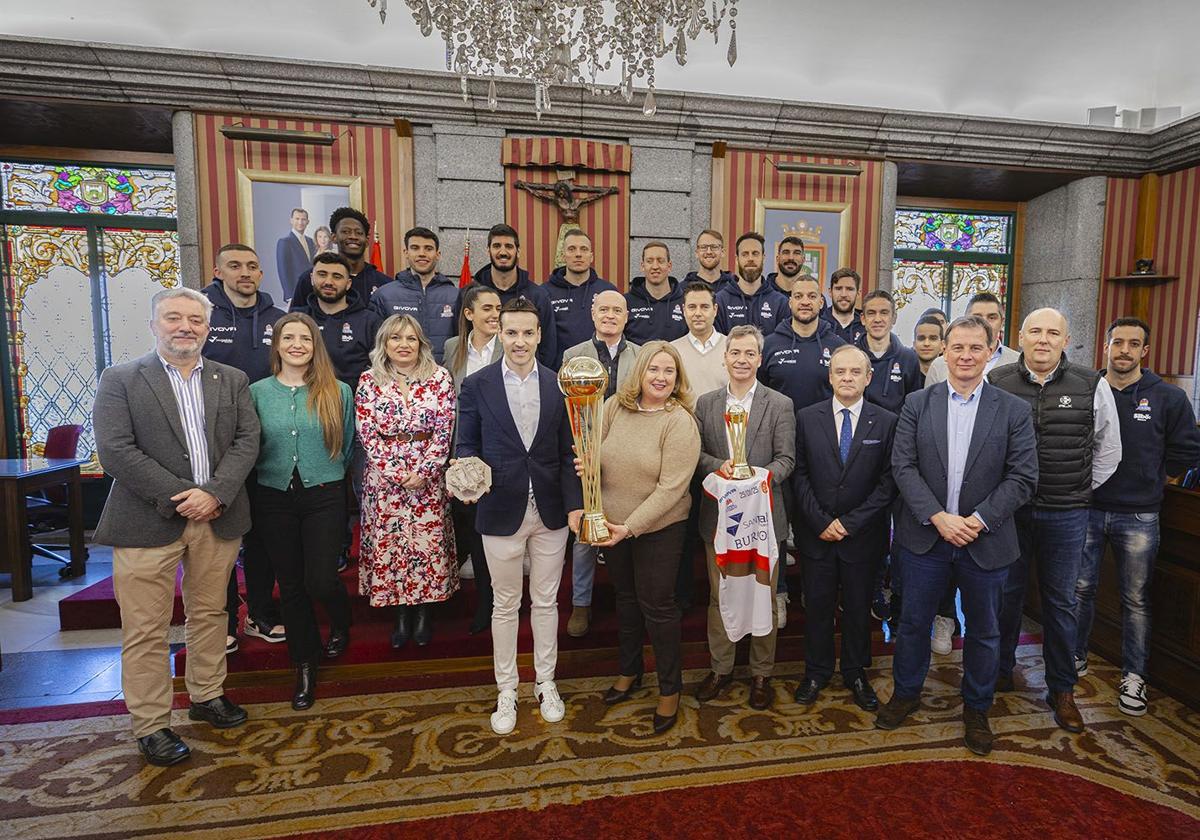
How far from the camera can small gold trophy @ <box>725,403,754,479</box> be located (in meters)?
2.47

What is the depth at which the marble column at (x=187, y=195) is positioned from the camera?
4.88 metres

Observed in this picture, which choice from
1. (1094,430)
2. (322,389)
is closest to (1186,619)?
(1094,430)

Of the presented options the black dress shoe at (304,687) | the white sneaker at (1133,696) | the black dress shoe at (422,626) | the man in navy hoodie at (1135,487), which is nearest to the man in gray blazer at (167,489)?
the black dress shoe at (304,687)

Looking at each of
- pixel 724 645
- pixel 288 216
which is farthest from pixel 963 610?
pixel 288 216

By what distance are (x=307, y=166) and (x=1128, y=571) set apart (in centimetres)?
590

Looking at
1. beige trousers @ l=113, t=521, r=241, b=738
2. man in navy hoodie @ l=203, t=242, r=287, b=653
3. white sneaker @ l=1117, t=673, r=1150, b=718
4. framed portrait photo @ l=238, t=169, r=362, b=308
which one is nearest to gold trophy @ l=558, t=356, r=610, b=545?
beige trousers @ l=113, t=521, r=241, b=738

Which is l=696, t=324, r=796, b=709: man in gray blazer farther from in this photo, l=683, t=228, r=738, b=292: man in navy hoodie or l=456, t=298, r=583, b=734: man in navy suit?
l=683, t=228, r=738, b=292: man in navy hoodie

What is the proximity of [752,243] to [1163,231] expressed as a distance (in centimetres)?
523

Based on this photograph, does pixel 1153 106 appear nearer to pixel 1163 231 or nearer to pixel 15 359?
pixel 1163 231

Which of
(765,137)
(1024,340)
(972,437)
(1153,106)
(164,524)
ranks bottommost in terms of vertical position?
(164,524)

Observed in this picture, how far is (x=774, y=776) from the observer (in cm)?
233

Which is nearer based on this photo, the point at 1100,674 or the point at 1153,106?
the point at 1100,674

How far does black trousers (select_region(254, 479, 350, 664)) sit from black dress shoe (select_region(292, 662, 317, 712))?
128 millimetres

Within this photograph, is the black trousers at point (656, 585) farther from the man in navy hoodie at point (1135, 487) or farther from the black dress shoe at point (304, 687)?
the man in navy hoodie at point (1135, 487)
